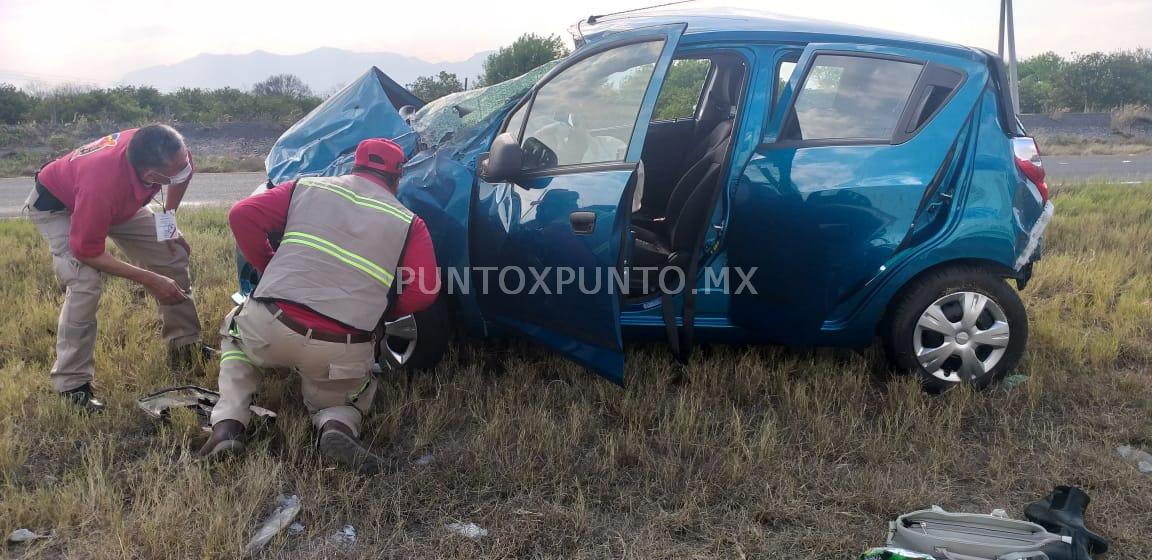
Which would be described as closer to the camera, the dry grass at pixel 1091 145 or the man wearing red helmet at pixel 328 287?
the man wearing red helmet at pixel 328 287

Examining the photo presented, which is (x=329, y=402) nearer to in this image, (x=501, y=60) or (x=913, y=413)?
(x=913, y=413)

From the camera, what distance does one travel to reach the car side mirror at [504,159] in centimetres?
315

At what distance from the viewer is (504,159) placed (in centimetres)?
315

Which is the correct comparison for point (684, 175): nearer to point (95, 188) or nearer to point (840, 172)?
point (840, 172)

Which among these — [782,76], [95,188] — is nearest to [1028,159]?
[782,76]

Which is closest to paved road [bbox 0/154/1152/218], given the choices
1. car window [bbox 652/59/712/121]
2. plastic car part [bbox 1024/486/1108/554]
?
car window [bbox 652/59/712/121]

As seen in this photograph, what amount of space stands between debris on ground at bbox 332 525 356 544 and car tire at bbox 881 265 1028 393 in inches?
98.5

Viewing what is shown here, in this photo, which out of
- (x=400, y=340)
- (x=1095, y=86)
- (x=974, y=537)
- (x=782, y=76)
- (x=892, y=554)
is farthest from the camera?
(x=1095, y=86)

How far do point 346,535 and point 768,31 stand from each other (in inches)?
108

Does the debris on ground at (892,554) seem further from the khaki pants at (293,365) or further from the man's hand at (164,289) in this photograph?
the man's hand at (164,289)

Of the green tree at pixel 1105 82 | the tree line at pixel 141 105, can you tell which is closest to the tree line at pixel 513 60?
the tree line at pixel 141 105

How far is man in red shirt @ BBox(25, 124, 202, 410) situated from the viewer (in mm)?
3375

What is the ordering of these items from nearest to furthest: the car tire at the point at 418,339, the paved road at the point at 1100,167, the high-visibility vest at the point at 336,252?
the high-visibility vest at the point at 336,252 < the car tire at the point at 418,339 < the paved road at the point at 1100,167

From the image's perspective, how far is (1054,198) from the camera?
8.56 meters
